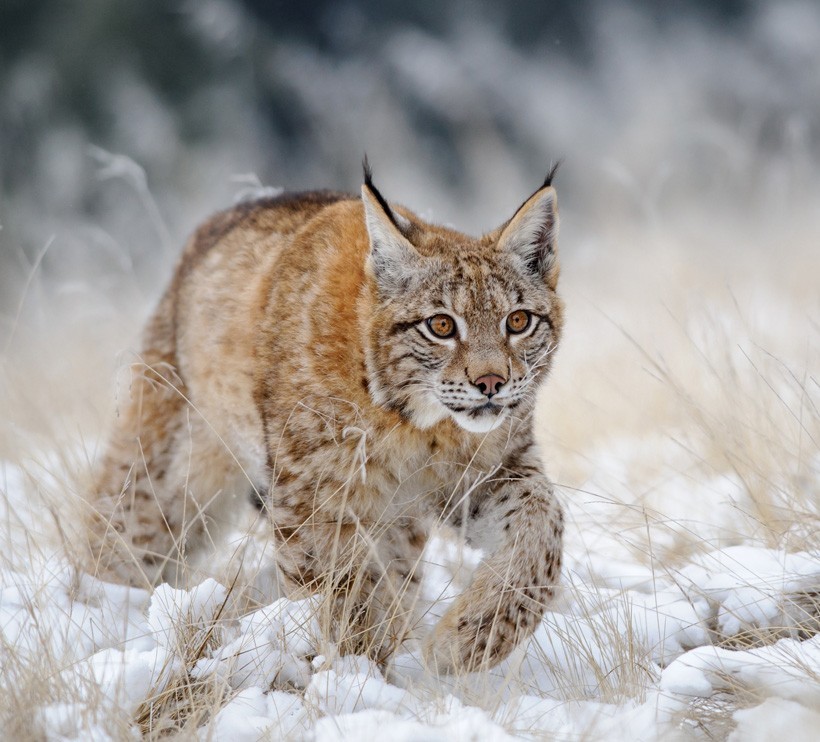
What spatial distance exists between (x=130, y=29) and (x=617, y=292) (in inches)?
429

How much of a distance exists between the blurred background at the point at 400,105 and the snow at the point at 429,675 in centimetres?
783

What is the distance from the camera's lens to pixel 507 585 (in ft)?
10.6

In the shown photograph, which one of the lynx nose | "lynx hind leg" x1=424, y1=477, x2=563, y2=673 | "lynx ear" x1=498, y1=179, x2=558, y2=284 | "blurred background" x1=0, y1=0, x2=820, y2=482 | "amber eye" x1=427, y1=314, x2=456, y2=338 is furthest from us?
"blurred background" x1=0, y1=0, x2=820, y2=482

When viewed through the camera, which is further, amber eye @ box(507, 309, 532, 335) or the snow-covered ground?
amber eye @ box(507, 309, 532, 335)

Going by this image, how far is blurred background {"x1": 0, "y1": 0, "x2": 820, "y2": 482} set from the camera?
1295 centimetres

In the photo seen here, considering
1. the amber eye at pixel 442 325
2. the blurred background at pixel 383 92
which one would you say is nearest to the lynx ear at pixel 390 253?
the amber eye at pixel 442 325

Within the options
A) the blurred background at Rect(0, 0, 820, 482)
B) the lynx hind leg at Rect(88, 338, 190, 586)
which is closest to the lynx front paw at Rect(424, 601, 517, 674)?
the lynx hind leg at Rect(88, 338, 190, 586)

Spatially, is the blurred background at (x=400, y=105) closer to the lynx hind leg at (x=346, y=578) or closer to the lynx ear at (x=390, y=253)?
the lynx ear at (x=390, y=253)

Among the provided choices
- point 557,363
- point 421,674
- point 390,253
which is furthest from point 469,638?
point 557,363

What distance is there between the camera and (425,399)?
353 centimetres

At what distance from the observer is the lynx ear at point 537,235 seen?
3.70 metres

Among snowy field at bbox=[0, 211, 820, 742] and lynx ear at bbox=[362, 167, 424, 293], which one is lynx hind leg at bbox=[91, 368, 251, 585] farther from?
lynx ear at bbox=[362, 167, 424, 293]

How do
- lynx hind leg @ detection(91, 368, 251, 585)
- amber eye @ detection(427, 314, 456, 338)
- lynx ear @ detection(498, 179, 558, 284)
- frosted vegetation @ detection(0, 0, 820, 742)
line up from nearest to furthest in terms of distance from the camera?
frosted vegetation @ detection(0, 0, 820, 742)
amber eye @ detection(427, 314, 456, 338)
lynx ear @ detection(498, 179, 558, 284)
lynx hind leg @ detection(91, 368, 251, 585)

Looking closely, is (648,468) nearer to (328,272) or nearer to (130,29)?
(328,272)
